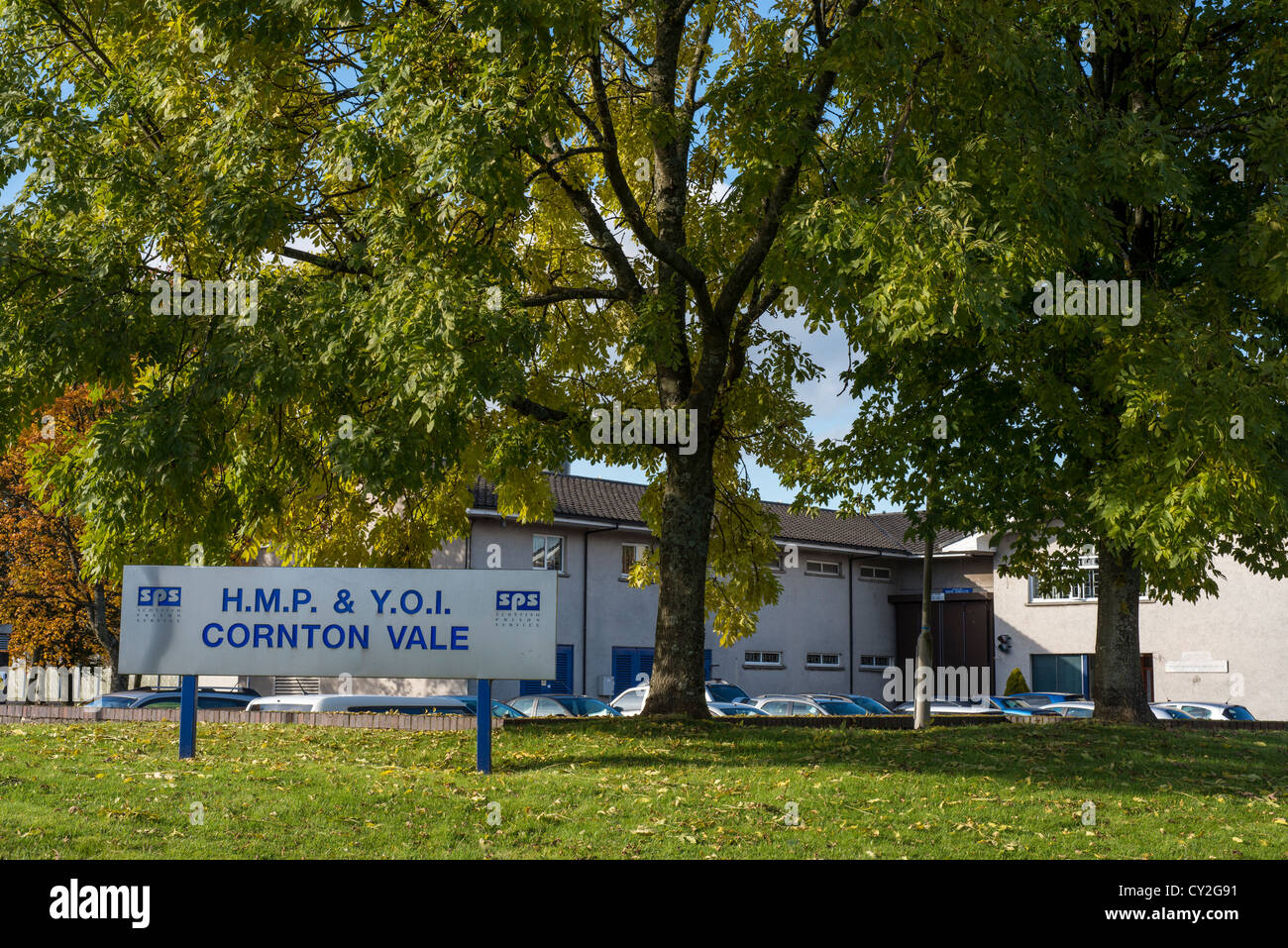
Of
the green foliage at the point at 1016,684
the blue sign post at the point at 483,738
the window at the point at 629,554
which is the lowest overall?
the green foliage at the point at 1016,684

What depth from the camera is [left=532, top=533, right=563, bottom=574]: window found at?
113 ft

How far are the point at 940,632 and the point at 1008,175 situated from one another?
116 feet

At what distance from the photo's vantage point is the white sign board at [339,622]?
39.8 ft

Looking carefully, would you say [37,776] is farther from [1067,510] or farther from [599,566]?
[599,566]

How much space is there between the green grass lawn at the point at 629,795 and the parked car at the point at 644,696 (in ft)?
45.2

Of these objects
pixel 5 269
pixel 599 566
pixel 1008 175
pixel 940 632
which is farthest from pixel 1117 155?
pixel 940 632

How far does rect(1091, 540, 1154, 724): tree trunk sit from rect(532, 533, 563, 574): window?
19.1 m

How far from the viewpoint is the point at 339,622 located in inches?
484

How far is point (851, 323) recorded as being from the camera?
13633mm

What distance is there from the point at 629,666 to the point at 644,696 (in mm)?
6945

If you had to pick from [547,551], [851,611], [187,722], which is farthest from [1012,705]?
[187,722]

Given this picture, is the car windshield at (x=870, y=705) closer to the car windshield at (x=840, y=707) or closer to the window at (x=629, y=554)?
the car windshield at (x=840, y=707)

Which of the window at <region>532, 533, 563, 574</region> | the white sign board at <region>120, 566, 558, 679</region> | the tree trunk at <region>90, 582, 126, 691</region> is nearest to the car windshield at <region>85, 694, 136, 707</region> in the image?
the tree trunk at <region>90, 582, 126, 691</region>

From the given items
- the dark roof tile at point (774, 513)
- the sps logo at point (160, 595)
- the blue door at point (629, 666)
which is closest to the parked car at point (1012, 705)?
the dark roof tile at point (774, 513)
